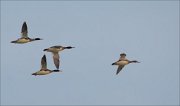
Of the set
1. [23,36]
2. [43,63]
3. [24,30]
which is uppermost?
[24,30]

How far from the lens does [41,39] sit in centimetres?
17050

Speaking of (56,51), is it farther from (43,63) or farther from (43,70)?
(43,70)

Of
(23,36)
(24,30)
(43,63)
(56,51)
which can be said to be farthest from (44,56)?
(24,30)

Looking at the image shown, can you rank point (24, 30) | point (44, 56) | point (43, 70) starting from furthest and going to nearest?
point (44, 56) < point (43, 70) < point (24, 30)

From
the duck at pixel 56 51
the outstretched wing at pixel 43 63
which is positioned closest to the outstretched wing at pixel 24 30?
the duck at pixel 56 51

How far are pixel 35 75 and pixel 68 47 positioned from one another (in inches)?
152

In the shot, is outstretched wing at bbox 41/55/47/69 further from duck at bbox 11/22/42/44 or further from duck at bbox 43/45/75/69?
duck at bbox 11/22/42/44

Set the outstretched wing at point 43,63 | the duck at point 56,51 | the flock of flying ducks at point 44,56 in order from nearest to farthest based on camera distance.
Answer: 1. the flock of flying ducks at point 44,56
2. the duck at point 56,51
3. the outstretched wing at point 43,63

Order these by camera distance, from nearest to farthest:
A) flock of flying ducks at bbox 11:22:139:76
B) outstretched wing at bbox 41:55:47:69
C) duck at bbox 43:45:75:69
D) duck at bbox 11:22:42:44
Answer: duck at bbox 11:22:42:44
flock of flying ducks at bbox 11:22:139:76
duck at bbox 43:45:75:69
outstretched wing at bbox 41:55:47:69

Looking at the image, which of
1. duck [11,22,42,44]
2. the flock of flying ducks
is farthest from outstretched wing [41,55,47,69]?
duck [11,22,42,44]

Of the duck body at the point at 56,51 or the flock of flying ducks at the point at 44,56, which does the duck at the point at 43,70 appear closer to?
the flock of flying ducks at the point at 44,56

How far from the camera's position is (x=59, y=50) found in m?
171

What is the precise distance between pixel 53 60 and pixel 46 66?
0.97 meters

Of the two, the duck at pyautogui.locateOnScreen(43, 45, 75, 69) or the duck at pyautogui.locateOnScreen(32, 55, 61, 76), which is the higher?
the duck at pyautogui.locateOnScreen(43, 45, 75, 69)
